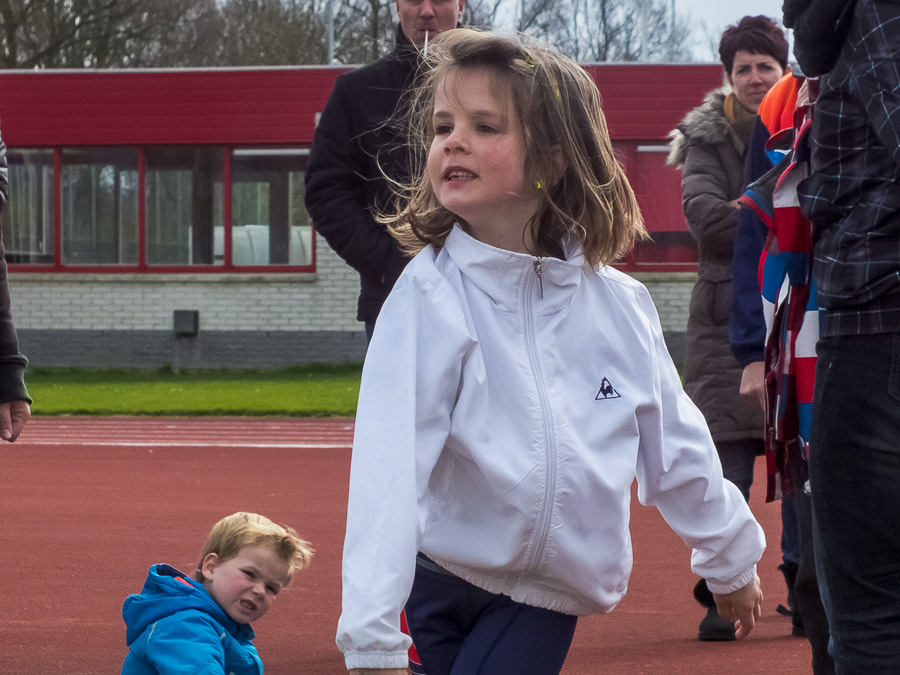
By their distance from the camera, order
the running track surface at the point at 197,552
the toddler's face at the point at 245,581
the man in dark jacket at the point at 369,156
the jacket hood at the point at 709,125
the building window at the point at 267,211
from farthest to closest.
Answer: the building window at the point at 267,211 < the jacket hood at the point at 709,125 < the running track surface at the point at 197,552 < the man in dark jacket at the point at 369,156 < the toddler's face at the point at 245,581

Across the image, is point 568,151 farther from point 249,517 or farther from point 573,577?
point 249,517

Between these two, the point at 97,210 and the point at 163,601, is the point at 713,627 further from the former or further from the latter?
the point at 97,210

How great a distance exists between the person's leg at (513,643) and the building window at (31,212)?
20511 millimetres

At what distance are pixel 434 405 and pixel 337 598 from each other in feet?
11.5

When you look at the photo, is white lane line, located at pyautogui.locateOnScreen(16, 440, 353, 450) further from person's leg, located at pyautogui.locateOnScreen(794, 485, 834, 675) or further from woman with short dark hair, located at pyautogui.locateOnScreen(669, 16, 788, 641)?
person's leg, located at pyautogui.locateOnScreen(794, 485, 834, 675)

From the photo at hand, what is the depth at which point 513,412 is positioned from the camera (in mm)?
2281

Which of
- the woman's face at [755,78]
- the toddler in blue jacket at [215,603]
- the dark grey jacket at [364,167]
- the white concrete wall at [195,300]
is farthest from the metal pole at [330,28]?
the toddler in blue jacket at [215,603]

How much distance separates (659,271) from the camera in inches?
794

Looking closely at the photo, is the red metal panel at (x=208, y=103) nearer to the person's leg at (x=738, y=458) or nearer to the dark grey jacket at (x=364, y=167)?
the person's leg at (x=738, y=458)

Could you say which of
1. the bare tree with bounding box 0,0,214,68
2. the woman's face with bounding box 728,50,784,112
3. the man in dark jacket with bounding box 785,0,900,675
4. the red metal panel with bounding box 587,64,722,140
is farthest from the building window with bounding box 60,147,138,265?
the man in dark jacket with bounding box 785,0,900,675

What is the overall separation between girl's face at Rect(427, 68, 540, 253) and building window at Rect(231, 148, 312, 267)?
18.5m

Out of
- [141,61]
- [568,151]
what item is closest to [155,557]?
[568,151]

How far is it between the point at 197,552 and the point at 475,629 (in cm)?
458

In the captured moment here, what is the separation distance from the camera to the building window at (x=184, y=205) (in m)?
21.0
